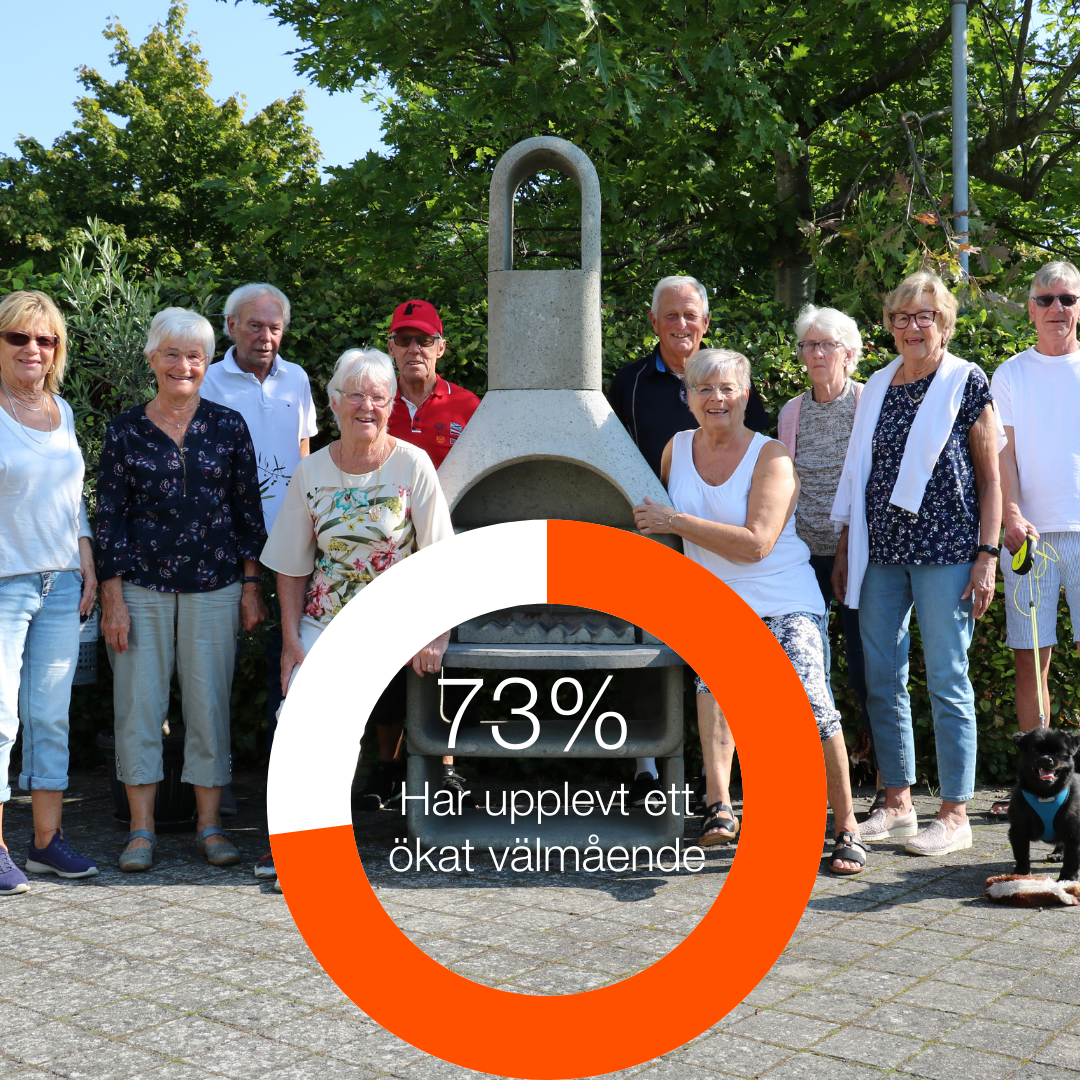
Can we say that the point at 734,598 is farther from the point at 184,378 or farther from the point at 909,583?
the point at 184,378

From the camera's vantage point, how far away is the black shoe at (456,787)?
226 inches

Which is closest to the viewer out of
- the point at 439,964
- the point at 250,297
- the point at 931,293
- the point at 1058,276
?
the point at 439,964

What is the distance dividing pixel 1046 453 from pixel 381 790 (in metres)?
3.62

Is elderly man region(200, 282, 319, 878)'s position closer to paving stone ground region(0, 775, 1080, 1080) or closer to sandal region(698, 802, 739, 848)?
paving stone ground region(0, 775, 1080, 1080)

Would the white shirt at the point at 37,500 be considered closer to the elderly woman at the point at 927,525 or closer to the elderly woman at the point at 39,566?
the elderly woman at the point at 39,566

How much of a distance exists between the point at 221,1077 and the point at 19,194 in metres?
25.7

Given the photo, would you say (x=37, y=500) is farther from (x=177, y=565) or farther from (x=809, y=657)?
(x=809, y=657)

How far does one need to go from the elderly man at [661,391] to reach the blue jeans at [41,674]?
2.73m

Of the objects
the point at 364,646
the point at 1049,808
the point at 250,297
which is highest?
the point at 250,297

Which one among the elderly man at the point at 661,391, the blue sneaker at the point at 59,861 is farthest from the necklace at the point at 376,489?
the blue sneaker at the point at 59,861

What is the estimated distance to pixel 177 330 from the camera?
4895mm

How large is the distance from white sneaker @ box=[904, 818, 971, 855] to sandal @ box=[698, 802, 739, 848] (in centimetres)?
78

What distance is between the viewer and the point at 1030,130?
38.3 ft

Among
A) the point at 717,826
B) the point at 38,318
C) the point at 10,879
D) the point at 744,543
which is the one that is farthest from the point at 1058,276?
the point at 10,879
